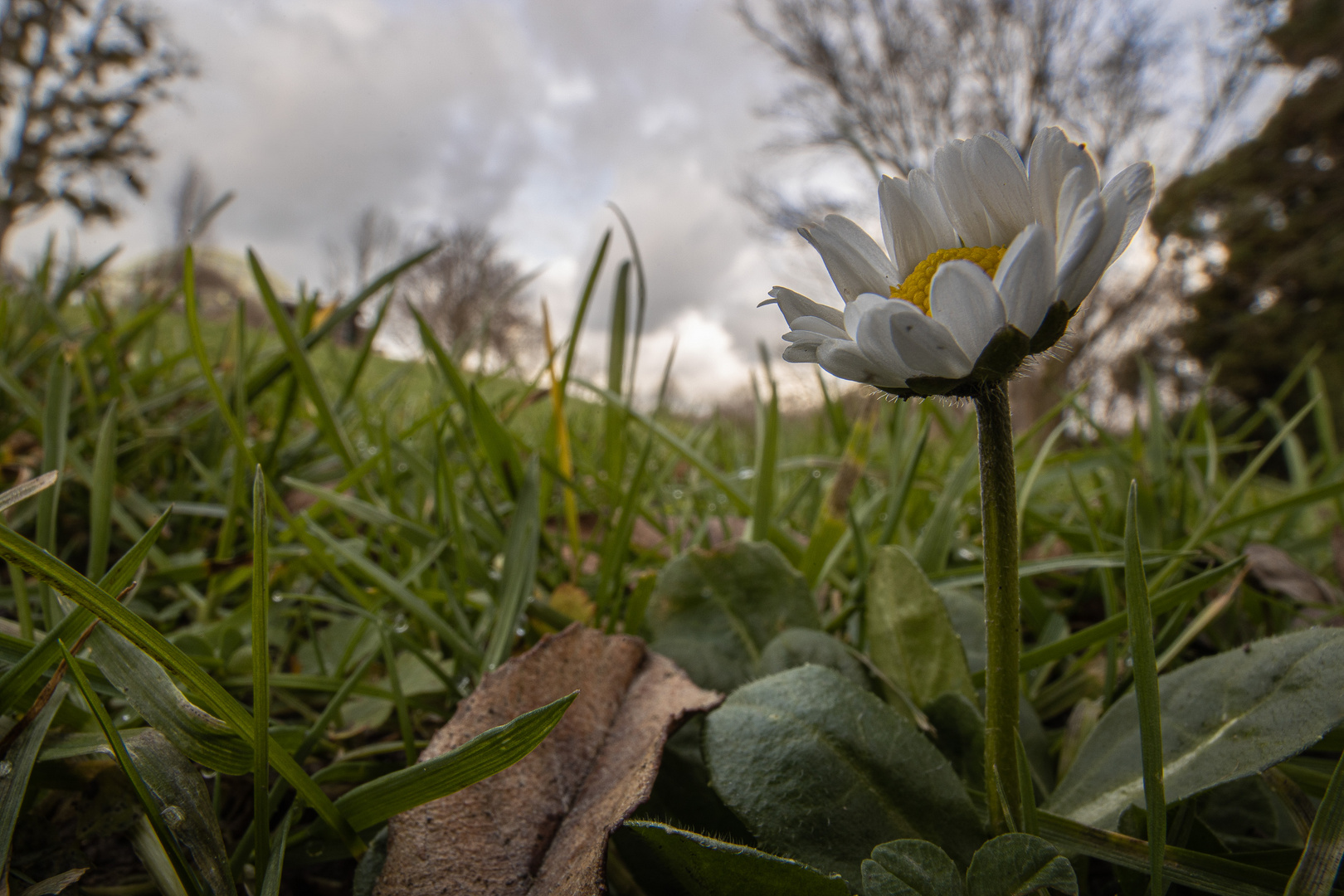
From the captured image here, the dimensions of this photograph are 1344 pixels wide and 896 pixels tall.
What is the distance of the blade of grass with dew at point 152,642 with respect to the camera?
42 centimetres

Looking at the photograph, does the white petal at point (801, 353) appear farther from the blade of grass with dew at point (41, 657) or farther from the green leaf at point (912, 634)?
the blade of grass with dew at point (41, 657)

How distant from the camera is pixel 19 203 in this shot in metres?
10.9

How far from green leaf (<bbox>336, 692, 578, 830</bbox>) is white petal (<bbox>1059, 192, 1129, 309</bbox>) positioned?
0.36 m

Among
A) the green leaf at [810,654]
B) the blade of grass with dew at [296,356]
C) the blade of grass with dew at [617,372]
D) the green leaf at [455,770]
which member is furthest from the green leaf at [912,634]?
the blade of grass with dew at [296,356]

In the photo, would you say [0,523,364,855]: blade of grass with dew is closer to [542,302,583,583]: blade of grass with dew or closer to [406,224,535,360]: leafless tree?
[542,302,583,583]: blade of grass with dew

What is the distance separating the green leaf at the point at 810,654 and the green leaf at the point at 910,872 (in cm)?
22

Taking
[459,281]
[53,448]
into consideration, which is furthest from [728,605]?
[459,281]

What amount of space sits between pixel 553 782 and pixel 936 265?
47cm

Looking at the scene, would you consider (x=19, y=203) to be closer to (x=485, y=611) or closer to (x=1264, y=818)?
(x=485, y=611)

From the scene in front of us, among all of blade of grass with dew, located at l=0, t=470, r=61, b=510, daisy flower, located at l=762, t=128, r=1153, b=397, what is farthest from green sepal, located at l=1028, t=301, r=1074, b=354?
blade of grass with dew, located at l=0, t=470, r=61, b=510

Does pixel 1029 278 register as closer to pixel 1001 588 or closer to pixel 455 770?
pixel 1001 588

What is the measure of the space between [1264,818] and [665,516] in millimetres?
892

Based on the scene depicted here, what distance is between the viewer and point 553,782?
1.82 feet

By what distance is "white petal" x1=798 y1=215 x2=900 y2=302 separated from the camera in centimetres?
46
